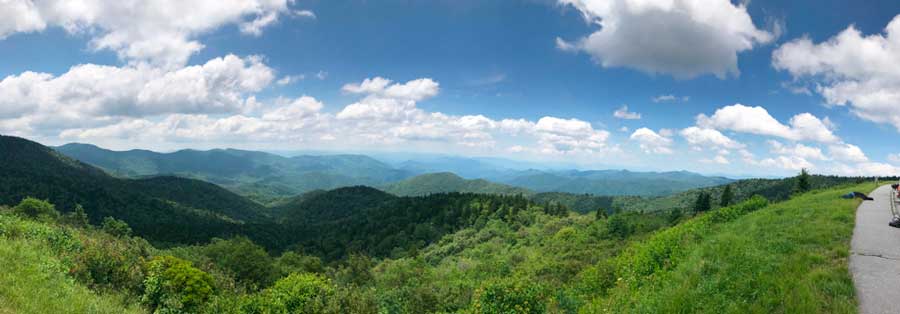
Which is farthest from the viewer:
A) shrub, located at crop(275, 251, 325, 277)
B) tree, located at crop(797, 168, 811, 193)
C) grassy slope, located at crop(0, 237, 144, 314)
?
shrub, located at crop(275, 251, 325, 277)

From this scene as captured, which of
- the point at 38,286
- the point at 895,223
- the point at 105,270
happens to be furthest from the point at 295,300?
the point at 895,223

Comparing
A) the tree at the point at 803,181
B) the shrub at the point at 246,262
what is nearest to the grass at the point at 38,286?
the shrub at the point at 246,262

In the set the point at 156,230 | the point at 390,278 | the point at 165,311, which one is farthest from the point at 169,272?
the point at 156,230

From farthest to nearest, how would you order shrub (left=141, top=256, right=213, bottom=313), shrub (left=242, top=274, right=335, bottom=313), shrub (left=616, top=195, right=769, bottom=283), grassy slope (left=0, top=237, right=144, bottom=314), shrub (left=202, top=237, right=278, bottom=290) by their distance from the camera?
1. shrub (left=202, top=237, right=278, bottom=290)
2. shrub (left=242, top=274, right=335, bottom=313)
3. shrub (left=141, top=256, right=213, bottom=313)
4. shrub (left=616, top=195, right=769, bottom=283)
5. grassy slope (left=0, top=237, right=144, bottom=314)

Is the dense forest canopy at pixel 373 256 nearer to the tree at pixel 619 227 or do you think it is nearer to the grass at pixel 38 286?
the grass at pixel 38 286

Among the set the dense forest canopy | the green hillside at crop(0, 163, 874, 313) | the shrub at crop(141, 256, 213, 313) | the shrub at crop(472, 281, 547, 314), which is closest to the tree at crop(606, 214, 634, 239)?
the dense forest canopy

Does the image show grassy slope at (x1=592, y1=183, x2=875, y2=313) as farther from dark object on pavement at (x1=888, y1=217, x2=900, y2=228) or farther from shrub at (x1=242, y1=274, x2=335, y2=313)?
shrub at (x1=242, y1=274, x2=335, y2=313)

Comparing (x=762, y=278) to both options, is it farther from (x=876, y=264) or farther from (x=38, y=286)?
(x=38, y=286)

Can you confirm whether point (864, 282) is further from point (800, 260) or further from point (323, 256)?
point (323, 256)
